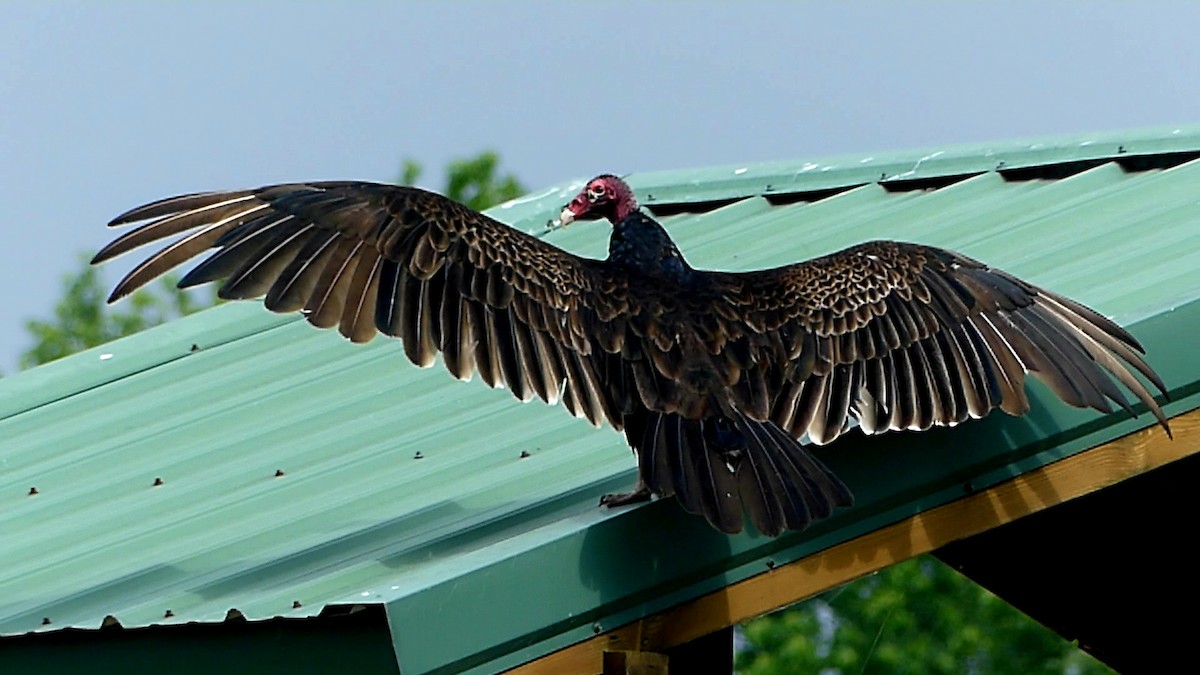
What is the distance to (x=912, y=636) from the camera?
17969mm

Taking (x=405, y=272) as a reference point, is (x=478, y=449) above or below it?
below

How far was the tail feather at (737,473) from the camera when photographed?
10.2 feet

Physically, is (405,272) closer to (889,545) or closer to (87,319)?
(889,545)

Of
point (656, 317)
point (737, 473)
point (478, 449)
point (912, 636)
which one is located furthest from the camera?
point (912, 636)

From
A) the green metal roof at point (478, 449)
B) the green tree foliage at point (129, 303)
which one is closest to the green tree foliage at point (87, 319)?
the green tree foliage at point (129, 303)

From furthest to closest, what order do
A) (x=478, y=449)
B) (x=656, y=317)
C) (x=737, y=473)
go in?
(x=478, y=449), (x=656, y=317), (x=737, y=473)

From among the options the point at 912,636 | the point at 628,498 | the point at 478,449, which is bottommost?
the point at 912,636

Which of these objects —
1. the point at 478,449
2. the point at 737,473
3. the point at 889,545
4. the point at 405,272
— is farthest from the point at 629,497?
the point at 478,449

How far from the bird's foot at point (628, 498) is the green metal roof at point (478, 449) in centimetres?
4

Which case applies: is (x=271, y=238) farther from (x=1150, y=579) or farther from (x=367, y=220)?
(x=1150, y=579)

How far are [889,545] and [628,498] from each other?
419mm

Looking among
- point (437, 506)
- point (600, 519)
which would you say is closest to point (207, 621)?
point (600, 519)

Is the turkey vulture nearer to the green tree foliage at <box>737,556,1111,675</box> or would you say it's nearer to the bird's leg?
the bird's leg

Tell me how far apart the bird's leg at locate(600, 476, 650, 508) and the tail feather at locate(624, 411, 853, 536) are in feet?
0.15
